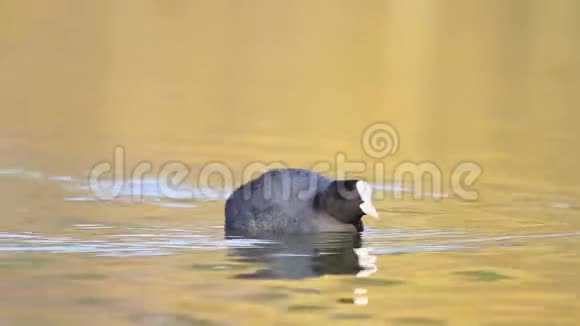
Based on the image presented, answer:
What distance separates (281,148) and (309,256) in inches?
228

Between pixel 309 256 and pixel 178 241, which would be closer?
pixel 309 256

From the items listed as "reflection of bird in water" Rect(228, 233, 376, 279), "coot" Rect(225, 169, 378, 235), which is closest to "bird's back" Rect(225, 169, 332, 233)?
"coot" Rect(225, 169, 378, 235)

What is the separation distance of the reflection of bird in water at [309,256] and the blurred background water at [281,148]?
0.03 metres

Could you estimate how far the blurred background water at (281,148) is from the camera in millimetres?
7988

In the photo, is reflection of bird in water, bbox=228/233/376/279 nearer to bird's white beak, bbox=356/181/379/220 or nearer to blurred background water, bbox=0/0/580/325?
blurred background water, bbox=0/0/580/325

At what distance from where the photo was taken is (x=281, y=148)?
15.2 metres

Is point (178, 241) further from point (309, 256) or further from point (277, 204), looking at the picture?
point (309, 256)

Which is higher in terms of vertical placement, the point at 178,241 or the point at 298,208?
the point at 298,208

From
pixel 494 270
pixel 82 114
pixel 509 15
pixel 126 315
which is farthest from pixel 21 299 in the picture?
pixel 509 15

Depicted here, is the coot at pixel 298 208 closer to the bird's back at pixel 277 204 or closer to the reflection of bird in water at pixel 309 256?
the bird's back at pixel 277 204

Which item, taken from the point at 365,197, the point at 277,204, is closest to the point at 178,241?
the point at 277,204

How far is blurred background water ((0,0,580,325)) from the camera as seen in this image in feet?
26.2

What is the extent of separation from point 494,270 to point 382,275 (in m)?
0.74

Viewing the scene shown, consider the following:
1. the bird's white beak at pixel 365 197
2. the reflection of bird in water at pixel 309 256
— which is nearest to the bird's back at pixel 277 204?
the reflection of bird in water at pixel 309 256
